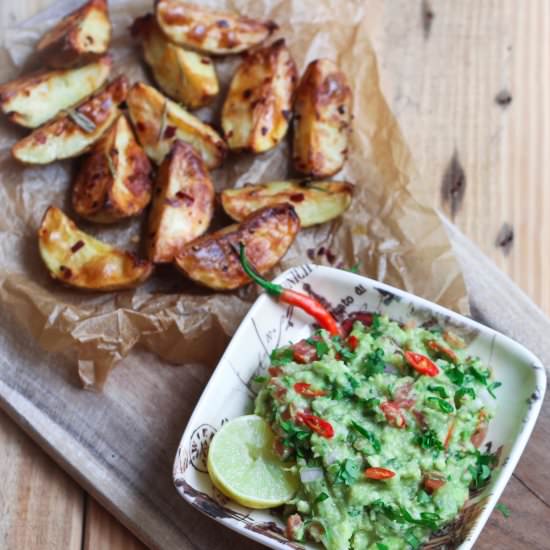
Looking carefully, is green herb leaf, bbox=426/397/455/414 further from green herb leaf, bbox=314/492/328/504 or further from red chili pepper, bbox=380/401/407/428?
green herb leaf, bbox=314/492/328/504

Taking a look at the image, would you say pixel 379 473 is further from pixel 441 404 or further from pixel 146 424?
pixel 146 424

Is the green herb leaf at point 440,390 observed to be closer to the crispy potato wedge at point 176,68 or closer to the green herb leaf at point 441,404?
the green herb leaf at point 441,404

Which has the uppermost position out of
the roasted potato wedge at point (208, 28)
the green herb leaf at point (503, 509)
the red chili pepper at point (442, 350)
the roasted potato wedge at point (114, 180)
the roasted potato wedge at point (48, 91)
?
the roasted potato wedge at point (208, 28)

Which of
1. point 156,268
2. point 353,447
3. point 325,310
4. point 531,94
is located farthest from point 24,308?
point 531,94

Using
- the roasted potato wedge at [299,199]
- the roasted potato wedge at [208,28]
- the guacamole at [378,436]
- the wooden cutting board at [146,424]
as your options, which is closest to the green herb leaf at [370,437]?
the guacamole at [378,436]

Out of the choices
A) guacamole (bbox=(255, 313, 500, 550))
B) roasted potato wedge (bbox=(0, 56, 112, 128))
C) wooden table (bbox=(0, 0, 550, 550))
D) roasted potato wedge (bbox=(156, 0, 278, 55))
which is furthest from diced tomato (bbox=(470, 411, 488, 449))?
roasted potato wedge (bbox=(0, 56, 112, 128))

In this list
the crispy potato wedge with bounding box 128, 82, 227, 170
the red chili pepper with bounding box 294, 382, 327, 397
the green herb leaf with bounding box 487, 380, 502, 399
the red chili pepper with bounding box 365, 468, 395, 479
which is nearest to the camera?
the red chili pepper with bounding box 365, 468, 395, 479

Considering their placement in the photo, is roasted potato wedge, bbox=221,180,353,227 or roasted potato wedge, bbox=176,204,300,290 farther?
roasted potato wedge, bbox=221,180,353,227
